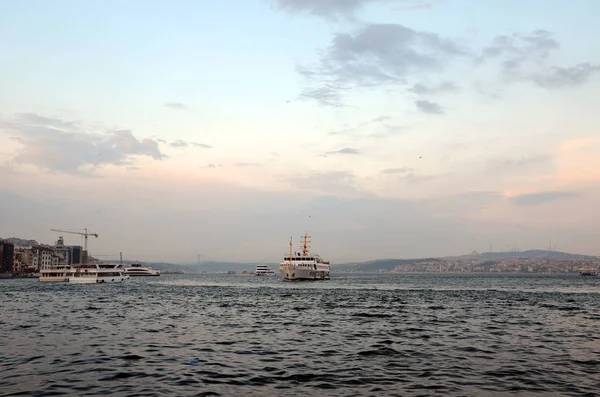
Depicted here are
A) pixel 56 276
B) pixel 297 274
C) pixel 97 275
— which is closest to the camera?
pixel 97 275

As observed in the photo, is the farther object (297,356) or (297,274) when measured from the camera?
(297,274)

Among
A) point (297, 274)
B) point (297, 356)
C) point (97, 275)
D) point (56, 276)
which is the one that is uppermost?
point (297, 356)

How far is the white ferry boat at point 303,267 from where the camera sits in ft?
529

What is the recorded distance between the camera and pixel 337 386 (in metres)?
19.8

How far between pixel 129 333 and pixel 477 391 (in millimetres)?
24169

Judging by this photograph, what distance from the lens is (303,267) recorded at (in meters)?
163

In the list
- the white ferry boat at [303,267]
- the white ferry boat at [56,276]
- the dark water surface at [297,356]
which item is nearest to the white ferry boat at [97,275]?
the white ferry boat at [56,276]

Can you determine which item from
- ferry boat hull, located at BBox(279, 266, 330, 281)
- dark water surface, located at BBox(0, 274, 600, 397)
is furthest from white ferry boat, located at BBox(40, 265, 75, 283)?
dark water surface, located at BBox(0, 274, 600, 397)

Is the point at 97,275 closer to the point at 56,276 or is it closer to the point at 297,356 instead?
the point at 56,276

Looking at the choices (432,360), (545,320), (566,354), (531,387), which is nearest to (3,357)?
(432,360)

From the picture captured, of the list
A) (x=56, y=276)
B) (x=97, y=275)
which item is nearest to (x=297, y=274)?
(x=97, y=275)

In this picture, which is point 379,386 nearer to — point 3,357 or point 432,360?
point 432,360

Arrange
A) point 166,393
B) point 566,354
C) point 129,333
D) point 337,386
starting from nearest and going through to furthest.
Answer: point 166,393
point 337,386
point 566,354
point 129,333

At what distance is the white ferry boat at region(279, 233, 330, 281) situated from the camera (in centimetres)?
16125
